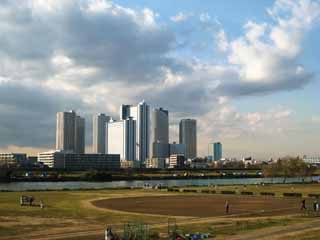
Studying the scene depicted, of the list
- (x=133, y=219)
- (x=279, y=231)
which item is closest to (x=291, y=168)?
(x=133, y=219)

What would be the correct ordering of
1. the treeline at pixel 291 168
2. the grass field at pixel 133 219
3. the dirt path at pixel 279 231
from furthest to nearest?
1. the treeline at pixel 291 168
2. the grass field at pixel 133 219
3. the dirt path at pixel 279 231

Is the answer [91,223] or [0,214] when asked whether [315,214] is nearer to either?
[91,223]

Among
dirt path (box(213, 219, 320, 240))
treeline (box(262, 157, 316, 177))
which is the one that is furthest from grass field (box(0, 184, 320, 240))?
treeline (box(262, 157, 316, 177))

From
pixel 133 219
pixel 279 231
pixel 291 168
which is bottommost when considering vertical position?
pixel 133 219

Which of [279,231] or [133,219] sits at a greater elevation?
[279,231]

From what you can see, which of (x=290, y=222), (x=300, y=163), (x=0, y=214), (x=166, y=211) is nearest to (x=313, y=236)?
(x=290, y=222)

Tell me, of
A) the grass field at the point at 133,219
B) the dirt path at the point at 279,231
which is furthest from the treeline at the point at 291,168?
the dirt path at the point at 279,231

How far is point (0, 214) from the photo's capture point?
55.3m

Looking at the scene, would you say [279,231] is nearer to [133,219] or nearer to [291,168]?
[133,219]

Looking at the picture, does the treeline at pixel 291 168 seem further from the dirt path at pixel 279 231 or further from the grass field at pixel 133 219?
the dirt path at pixel 279 231

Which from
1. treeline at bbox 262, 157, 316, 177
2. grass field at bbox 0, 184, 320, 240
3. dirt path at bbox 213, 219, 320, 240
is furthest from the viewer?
treeline at bbox 262, 157, 316, 177

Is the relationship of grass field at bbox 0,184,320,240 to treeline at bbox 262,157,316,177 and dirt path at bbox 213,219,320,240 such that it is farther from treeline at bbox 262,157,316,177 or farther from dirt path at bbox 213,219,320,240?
treeline at bbox 262,157,316,177

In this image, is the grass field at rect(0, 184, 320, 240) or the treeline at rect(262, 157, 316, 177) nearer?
the grass field at rect(0, 184, 320, 240)

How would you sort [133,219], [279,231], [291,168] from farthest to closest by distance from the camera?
A: [291,168] → [133,219] → [279,231]
